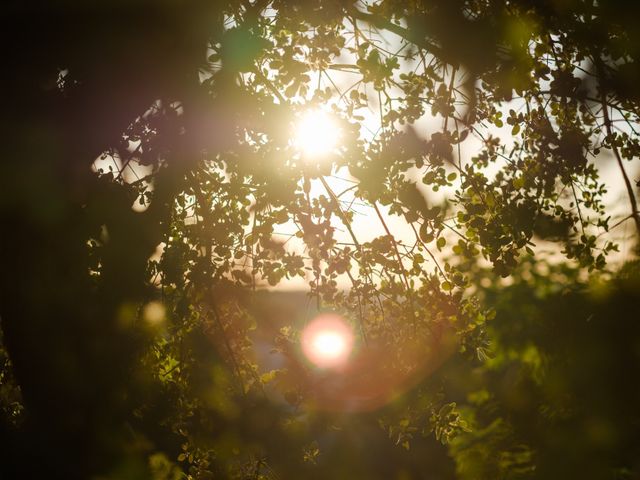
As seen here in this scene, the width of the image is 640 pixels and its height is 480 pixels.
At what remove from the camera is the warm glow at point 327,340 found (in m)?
3.76

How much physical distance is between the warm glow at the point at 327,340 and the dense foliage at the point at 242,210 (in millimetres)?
110

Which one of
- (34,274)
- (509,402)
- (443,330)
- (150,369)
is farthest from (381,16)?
(509,402)

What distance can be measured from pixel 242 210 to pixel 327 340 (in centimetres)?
156

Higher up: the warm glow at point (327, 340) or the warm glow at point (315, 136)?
the warm glow at point (315, 136)

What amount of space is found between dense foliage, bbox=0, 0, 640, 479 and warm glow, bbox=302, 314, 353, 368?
0.11 metres

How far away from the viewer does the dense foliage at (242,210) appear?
10.1 ft

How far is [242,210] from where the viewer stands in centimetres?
473

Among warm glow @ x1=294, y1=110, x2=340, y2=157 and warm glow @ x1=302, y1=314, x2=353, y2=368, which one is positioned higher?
warm glow @ x1=294, y1=110, x2=340, y2=157

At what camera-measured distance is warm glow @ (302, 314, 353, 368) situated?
3764 mm

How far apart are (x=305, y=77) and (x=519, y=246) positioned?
212 cm

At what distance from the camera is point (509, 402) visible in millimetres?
14805

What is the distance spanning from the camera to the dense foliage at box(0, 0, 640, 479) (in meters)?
3.09

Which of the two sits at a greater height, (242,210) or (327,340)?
(242,210)

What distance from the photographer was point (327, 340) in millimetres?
4145
